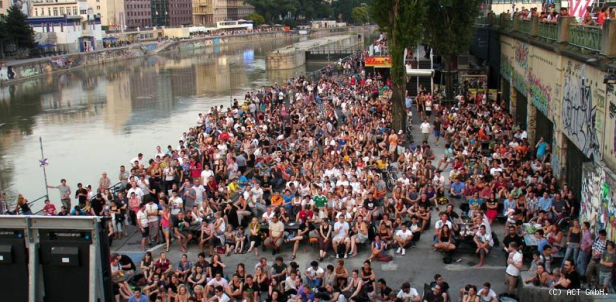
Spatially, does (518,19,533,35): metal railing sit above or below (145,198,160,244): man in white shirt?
above

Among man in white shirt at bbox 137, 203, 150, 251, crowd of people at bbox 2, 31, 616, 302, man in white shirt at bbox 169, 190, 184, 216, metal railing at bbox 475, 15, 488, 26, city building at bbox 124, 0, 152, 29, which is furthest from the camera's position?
city building at bbox 124, 0, 152, 29

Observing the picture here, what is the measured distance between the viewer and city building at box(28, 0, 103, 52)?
10612cm

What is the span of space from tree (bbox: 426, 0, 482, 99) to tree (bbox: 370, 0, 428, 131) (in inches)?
356

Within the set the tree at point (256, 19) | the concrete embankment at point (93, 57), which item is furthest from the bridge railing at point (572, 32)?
the tree at point (256, 19)

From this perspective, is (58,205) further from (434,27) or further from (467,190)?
(434,27)

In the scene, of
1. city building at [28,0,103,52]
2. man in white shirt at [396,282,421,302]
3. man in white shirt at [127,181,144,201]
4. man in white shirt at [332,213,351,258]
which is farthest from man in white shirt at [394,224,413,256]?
city building at [28,0,103,52]

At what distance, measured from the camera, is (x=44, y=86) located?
71.3 m

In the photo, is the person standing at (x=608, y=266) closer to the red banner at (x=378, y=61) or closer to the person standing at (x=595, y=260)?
the person standing at (x=595, y=260)

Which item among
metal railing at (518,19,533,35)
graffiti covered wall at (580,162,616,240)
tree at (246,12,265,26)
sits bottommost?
graffiti covered wall at (580,162,616,240)

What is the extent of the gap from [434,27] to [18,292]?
102 feet

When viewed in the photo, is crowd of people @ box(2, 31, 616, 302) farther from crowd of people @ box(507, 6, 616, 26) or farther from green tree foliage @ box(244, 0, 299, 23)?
green tree foliage @ box(244, 0, 299, 23)

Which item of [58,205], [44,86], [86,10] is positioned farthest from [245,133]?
[86,10]

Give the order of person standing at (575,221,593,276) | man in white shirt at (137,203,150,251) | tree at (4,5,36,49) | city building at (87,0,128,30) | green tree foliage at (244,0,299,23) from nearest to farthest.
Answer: person standing at (575,221,593,276)
man in white shirt at (137,203,150,251)
tree at (4,5,36,49)
city building at (87,0,128,30)
green tree foliage at (244,0,299,23)

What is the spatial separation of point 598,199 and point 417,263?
3.77 metres
